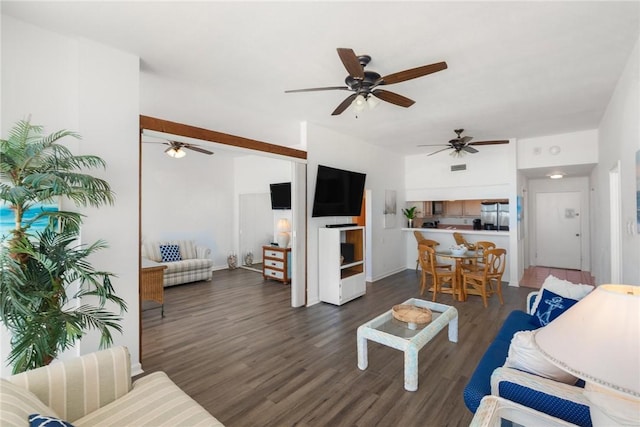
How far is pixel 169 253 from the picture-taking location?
21.2 feet

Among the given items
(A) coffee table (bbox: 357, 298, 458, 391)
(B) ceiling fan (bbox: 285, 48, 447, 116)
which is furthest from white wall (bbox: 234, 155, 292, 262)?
(A) coffee table (bbox: 357, 298, 458, 391)

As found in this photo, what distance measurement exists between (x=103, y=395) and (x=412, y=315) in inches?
99.8

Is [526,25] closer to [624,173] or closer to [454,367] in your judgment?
[624,173]

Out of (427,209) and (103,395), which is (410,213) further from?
(103,395)

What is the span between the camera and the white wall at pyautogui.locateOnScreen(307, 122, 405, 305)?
4.94m

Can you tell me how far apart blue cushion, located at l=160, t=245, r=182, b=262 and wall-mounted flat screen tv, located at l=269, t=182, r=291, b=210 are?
96.4 inches

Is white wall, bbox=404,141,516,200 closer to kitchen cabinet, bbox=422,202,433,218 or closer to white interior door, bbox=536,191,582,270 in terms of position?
kitchen cabinet, bbox=422,202,433,218

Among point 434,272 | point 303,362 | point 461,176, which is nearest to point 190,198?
point 303,362

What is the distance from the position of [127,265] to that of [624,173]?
5.00 metres

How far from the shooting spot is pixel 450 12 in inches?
84.1

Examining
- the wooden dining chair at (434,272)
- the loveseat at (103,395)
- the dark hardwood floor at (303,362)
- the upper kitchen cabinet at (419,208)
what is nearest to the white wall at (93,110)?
the dark hardwood floor at (303,362)

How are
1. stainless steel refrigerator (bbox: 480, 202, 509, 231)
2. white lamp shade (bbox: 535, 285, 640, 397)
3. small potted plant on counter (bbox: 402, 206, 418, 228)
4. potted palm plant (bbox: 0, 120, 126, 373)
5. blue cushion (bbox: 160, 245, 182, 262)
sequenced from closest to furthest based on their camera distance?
white lamp shade (bbox: 535, 285, 640, 397) → potted palm plant (bbox: 0, 120, 126, 373) → blue cushion (bbox: 160, 245, 182, 262) → stainless steel refrigerator (bbox: 480, 202, 509, 231) → small potted plant on counter (bbox: 402, 206, 418, 228)

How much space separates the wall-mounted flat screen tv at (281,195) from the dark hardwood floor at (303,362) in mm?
2664

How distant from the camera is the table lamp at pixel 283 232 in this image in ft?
22.0
